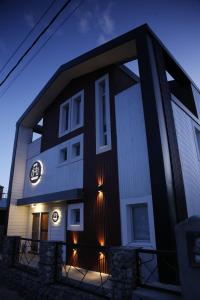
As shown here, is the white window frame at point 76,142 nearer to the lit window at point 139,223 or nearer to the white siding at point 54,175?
the white siding at point 54,175

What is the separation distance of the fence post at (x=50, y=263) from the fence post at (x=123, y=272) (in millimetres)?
2573

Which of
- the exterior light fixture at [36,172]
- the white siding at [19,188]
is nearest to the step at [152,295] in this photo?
the exterior light fixture at [36,172]

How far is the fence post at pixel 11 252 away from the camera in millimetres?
9383

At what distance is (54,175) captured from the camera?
42.9 feet

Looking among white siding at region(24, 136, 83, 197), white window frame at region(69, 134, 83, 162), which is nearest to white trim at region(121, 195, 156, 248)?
white siding at region(24, 136, 83, 197)

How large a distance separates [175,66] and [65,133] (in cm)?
722

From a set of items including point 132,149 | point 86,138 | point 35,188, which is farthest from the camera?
point 35,188

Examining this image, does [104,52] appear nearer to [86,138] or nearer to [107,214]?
[86,138]

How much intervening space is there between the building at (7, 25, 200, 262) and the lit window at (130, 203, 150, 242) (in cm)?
4

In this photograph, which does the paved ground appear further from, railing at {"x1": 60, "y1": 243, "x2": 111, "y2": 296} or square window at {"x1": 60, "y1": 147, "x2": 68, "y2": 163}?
square window at {"x1": 60, "y1": 147, "x2": 68, "y2": 163}

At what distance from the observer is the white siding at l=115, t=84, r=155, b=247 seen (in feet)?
26.6

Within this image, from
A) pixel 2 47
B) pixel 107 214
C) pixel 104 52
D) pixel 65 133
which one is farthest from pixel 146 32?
pixel 107 214

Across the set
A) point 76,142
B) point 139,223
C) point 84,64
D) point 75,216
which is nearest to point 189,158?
point 139,223

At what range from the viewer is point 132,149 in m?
8.88
